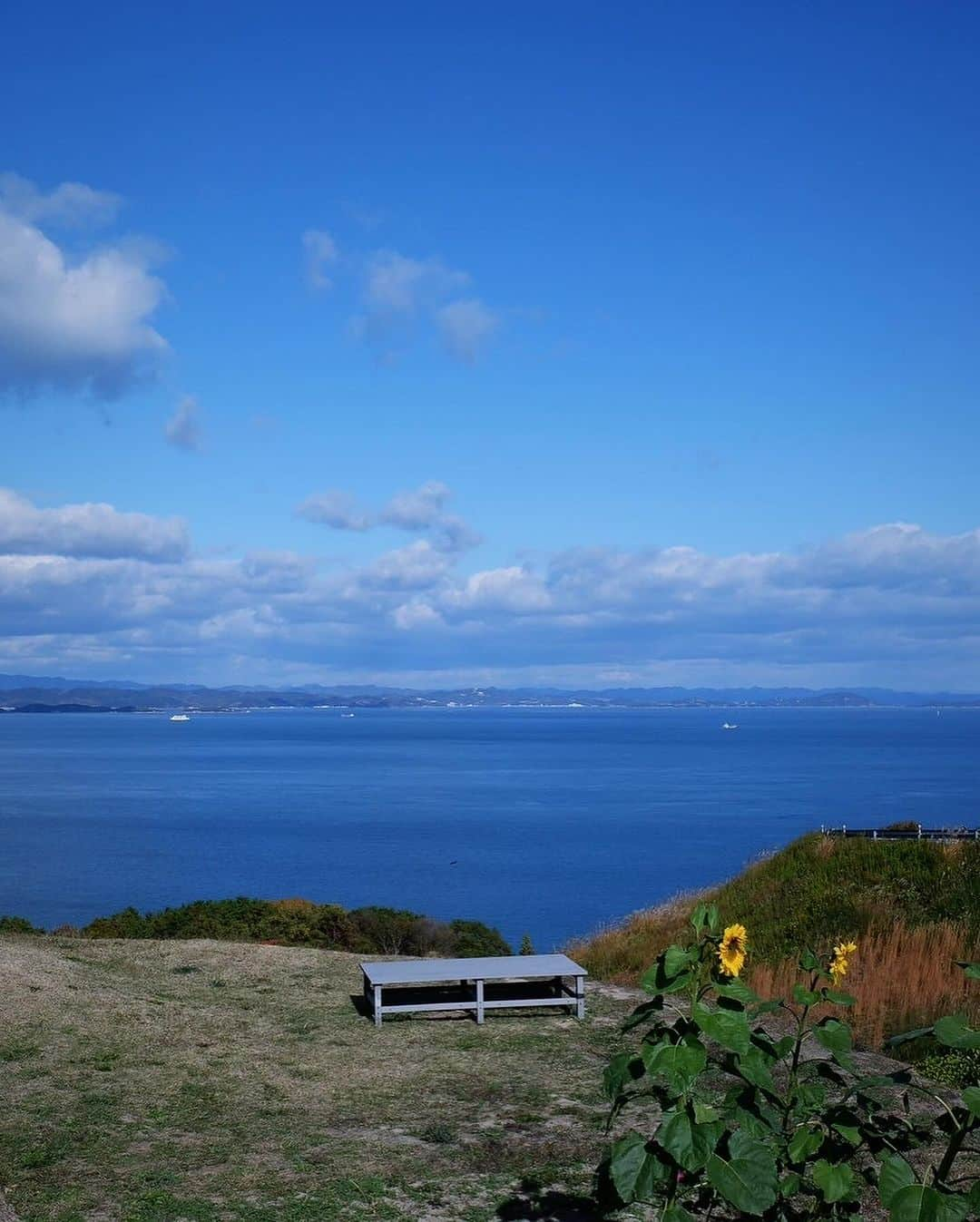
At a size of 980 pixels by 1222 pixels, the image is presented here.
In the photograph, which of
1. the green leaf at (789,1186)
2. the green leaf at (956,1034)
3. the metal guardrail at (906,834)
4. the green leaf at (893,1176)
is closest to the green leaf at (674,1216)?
the green leaf at (789,1186)

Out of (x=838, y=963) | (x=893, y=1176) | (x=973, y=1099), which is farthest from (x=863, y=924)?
(x=973, y=1099)

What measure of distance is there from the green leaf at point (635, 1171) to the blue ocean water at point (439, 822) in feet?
71.6

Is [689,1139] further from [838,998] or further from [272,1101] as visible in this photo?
[272,1101]

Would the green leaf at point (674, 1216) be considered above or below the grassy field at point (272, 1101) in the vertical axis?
above

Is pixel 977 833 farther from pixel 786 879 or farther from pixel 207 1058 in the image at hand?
pixel 207 1058

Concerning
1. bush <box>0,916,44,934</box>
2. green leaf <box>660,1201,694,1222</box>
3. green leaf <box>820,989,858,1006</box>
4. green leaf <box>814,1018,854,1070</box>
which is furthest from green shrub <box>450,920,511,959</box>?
green leaf <box>660,1201,694,1222</box>

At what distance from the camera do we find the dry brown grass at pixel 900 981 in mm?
9297

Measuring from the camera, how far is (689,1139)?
3475 millimetres

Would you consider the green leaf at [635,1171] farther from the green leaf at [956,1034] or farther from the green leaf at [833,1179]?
the green leaf at [956,1034]

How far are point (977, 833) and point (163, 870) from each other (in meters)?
38.7

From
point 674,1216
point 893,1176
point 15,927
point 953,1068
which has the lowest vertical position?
point 15,927

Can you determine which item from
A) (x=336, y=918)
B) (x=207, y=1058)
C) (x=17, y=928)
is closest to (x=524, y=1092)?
(x=207, y=1058)

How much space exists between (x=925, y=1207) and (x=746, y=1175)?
2.11 feet

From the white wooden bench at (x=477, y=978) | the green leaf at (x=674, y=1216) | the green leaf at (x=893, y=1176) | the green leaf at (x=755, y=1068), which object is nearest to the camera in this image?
the green leaf at (x=893, y=1176)
